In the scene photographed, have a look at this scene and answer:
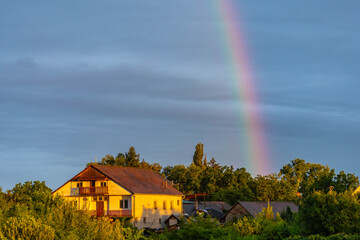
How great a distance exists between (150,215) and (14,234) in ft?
190

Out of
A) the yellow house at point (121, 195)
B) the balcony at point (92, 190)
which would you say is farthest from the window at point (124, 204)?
the balcony at point (92, 190)

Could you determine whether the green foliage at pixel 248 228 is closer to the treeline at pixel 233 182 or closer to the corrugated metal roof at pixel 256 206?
the corrugated metal roof at pixel 256 206

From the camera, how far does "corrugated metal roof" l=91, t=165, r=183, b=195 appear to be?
82500 mm

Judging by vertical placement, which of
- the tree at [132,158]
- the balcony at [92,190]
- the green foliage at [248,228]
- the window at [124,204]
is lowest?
the green foliage at [248,228]

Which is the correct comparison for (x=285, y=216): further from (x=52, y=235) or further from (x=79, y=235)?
(x=52, y=235)

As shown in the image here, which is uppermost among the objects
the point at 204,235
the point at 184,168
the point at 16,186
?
the point at 184,168

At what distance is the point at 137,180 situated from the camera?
86.5m

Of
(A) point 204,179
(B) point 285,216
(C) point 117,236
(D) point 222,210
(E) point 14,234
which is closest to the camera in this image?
(E) point 14,234

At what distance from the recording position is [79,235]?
97.9 feet

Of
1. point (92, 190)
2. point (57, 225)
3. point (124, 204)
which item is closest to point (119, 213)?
point (124, 204)

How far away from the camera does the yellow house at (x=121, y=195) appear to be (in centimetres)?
8044

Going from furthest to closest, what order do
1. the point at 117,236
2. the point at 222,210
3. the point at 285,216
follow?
the point at 222,210
the point at 285,216
the point at 117,236

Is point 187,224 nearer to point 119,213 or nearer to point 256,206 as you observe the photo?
point 256,206

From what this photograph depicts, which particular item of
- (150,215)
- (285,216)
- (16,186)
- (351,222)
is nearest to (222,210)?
(150,215)
